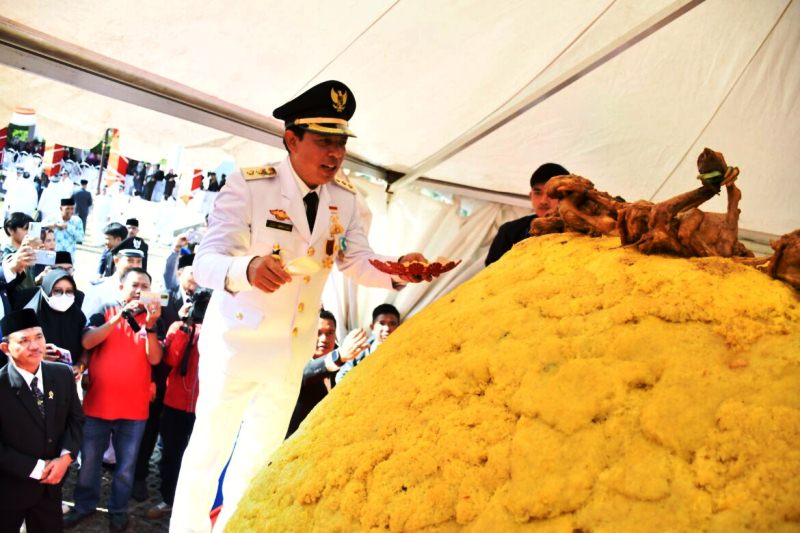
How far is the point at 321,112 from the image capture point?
2.44 metres

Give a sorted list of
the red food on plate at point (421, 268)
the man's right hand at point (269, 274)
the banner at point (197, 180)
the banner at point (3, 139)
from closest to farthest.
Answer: the man's right hand at point (269, 274) → the red food on plate at point (421, 268) → the banner at point (3, 139) → the banner at point (197, 180)

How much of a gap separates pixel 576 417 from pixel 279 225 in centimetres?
161

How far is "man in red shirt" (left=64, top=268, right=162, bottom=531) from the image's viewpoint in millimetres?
3928

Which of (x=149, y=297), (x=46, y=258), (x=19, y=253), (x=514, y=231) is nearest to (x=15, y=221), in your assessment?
(x=46, y=258)

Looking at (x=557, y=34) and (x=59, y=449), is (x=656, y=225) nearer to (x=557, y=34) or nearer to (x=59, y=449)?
(x=557, y=34)

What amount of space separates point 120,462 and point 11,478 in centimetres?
81

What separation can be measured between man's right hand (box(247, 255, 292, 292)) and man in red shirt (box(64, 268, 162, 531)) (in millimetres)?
2478

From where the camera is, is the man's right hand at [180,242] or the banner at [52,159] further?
the man's right hand at [180,242]

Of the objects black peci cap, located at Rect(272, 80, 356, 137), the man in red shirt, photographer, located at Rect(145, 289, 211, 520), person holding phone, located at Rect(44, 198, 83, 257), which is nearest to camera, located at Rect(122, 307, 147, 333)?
the man in red shirt

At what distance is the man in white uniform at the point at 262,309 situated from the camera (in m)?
2.40

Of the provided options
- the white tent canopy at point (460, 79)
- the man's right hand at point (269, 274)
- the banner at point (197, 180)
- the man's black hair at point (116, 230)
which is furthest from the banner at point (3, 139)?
the man's right hand at point (269, 274)

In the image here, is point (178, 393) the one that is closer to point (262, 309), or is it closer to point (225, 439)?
point (225, 439)

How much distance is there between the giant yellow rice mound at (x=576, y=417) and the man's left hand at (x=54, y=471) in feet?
8.00

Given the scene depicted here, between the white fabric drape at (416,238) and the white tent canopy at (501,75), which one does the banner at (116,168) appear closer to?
the white tent canopy at (501,75)
